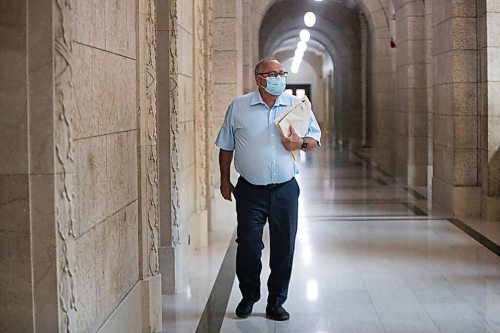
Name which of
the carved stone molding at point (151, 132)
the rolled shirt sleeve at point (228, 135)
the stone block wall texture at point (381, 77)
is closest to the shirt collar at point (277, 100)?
the rolled shirt sleeve at point (228, 135)

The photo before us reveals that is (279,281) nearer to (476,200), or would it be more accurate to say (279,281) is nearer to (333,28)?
(476,200)

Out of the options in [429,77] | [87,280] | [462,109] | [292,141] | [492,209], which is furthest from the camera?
[429,77]

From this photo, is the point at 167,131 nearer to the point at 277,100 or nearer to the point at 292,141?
the point at 277,100

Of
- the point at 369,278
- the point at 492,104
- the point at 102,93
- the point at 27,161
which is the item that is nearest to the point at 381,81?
the point at 492,104

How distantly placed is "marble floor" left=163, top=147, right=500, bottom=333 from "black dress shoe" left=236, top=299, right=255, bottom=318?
4cm

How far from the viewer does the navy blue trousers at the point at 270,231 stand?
5.14m

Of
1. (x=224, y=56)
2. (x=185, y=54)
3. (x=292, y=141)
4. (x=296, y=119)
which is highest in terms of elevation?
(x=224, y=56)

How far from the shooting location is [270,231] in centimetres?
523

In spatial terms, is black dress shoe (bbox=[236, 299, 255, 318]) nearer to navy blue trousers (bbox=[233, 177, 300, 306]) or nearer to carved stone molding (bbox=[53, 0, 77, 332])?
navy blue trousers (bbox=[233, 177, 300, 306])

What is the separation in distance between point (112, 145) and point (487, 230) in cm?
555

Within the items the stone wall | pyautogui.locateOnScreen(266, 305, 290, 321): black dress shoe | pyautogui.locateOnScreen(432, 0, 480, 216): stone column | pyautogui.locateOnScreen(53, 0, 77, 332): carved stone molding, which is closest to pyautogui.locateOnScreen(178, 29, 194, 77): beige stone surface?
pyautogui.locateOnScreen(266, 305, 290, 321): black dress shoe

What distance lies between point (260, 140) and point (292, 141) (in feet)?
0.71

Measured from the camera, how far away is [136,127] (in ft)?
15.4

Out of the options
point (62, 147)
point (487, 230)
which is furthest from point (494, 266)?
point (62, 147)
